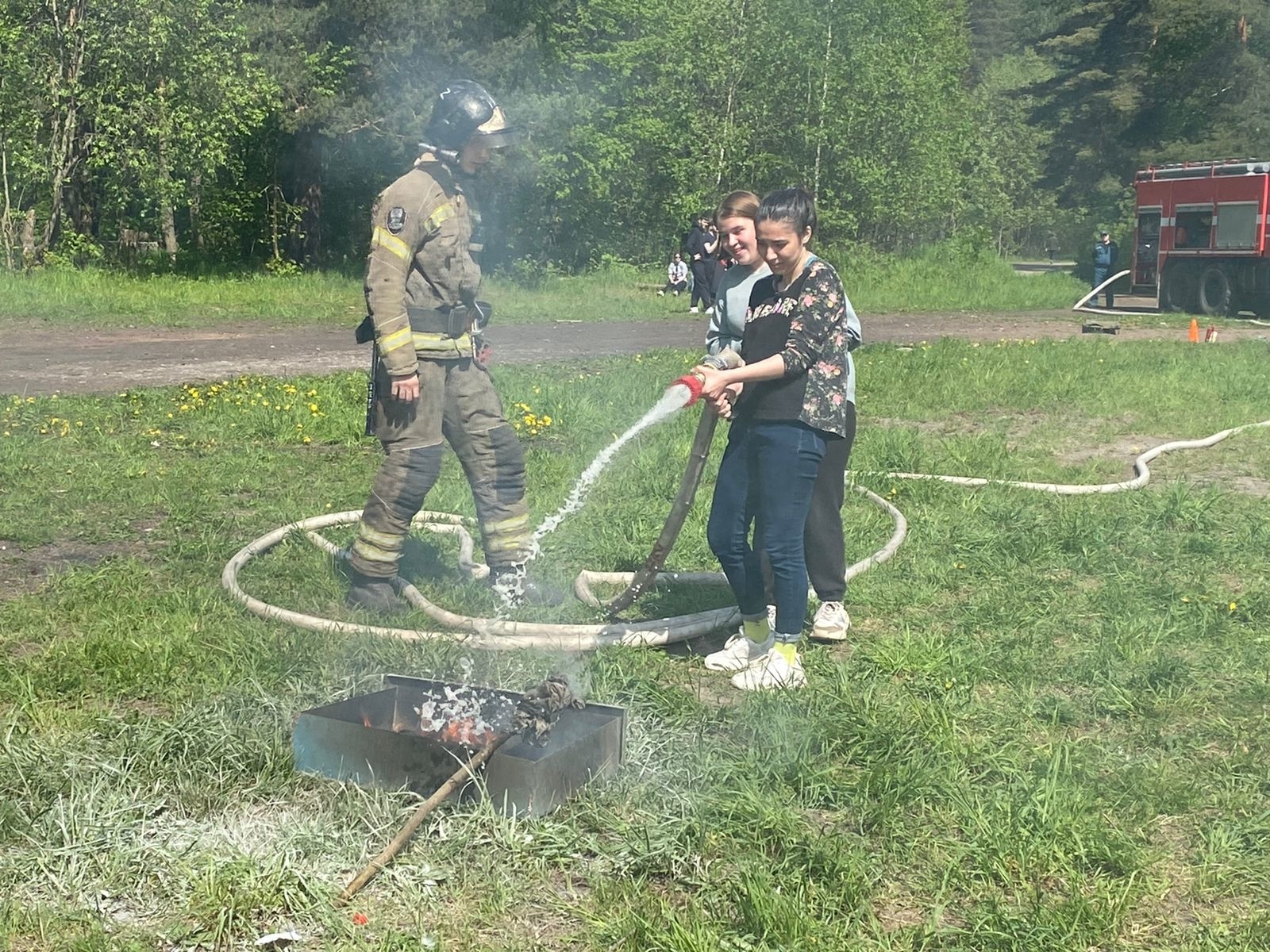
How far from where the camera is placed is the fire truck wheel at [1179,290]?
27.6m

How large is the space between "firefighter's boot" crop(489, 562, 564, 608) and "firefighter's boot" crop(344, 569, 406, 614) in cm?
48

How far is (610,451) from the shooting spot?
6961mm

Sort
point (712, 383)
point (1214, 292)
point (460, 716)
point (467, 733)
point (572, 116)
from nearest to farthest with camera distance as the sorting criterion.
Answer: point (467, 733)
point (460, 716)
point (712, 383)
point (1214, 292)
point (572, 116)

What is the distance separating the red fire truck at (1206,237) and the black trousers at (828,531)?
23.1m

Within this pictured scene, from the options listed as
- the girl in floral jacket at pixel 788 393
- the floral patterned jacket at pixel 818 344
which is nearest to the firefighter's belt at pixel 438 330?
the girl in floral jacket at pixel 788 393

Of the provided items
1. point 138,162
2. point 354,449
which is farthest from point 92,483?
point 138,162

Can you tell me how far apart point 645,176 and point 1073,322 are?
632 inches

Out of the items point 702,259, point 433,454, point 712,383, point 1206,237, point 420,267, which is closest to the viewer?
point 712,383

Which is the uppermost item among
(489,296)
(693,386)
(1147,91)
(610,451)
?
(1147,91)

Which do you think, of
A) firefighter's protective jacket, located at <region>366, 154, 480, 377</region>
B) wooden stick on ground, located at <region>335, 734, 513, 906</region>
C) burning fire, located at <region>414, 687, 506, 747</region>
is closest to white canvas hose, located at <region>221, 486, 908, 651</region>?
burning fire, located at <region>414, 687, 506, 747</region>

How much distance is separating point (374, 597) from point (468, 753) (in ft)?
6.69

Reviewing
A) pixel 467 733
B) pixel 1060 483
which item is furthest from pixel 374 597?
pixel 1060 483

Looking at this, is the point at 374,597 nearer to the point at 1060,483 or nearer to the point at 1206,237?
the point at 1060,483

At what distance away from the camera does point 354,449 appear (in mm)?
9461
